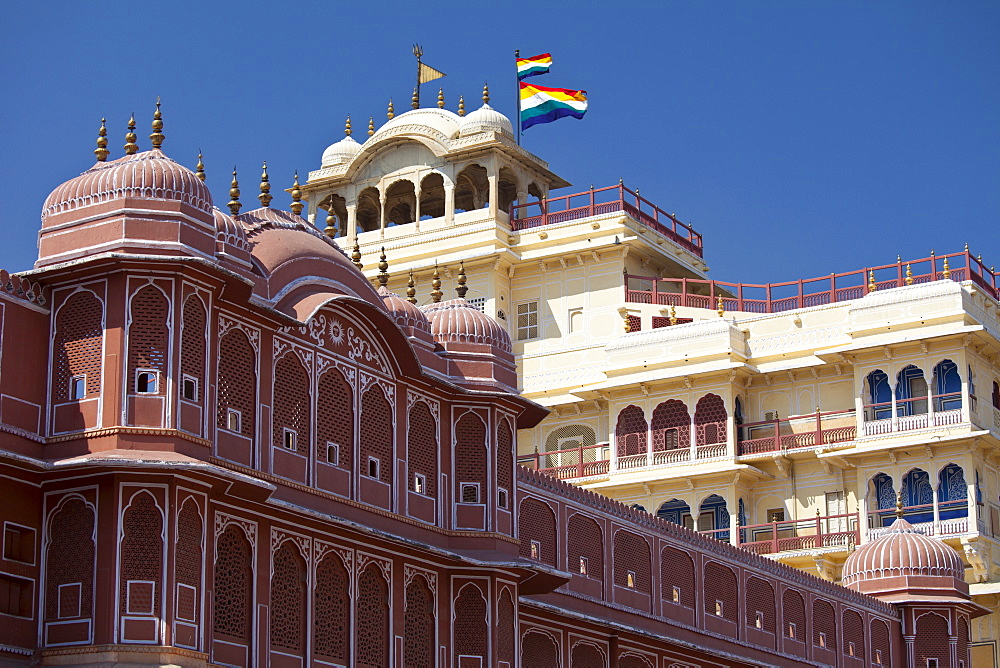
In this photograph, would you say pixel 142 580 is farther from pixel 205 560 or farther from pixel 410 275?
pixel 410 275

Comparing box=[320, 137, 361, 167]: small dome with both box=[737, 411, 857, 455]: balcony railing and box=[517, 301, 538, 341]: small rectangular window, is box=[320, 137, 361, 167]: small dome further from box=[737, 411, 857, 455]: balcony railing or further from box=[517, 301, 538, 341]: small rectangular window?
box=[737, 411, 857, 455]: balcony railing

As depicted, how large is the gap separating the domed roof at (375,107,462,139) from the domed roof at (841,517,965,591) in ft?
Answer: 55.1

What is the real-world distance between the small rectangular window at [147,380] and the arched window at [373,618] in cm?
508

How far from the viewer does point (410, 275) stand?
163ft

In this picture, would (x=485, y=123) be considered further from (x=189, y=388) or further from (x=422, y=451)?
(x=189, y=388)

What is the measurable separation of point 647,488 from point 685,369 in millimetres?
3227

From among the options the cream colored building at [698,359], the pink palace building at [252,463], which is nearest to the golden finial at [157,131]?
the pink palace building at [252,463]

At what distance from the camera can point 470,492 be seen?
2867cm

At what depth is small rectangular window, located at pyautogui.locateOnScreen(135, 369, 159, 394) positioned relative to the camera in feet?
74.4

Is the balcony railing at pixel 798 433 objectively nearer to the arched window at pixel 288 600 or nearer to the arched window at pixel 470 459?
the arched window at pixel 470 459

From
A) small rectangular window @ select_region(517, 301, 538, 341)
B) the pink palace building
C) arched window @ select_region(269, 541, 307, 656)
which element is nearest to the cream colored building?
small rectangular window @ select_region(517, 301, 538, 341)

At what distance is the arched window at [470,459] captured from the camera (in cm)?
2864

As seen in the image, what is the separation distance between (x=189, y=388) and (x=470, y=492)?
6.69 meters

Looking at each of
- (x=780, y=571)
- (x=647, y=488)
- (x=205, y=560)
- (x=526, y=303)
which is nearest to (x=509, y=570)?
(x=205, y=560)
